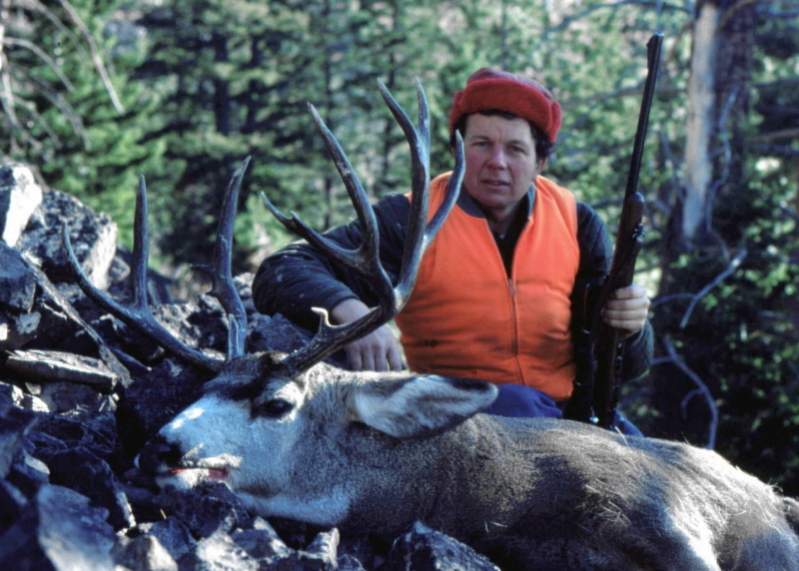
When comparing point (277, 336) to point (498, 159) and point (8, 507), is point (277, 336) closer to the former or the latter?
point (498, 159)

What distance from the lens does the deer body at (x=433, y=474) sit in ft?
12.9

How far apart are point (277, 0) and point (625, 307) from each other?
108ft

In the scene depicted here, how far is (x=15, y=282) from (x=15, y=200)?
1.33 m

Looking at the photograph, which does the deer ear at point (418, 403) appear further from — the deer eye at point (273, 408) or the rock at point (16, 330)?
the rock at point (16, 330)

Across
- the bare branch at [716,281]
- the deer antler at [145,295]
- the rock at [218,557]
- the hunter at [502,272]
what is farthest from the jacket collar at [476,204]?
the bare branch at [716,281]

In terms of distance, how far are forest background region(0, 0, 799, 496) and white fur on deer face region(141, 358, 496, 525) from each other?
7.04 metres

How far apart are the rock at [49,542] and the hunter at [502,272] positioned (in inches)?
103

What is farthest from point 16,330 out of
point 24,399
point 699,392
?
point 699,392

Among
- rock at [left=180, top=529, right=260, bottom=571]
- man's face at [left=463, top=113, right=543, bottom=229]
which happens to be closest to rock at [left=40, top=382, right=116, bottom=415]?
rock at [left=180, top=529, right=260, bottom=571]

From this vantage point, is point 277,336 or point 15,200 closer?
point 277,336

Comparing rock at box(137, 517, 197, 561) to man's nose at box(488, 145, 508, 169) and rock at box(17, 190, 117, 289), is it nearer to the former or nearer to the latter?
rock at box(17, 190, 117, 289)

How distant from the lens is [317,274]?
516cm

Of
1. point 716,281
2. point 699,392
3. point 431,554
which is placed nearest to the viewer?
point 431,554

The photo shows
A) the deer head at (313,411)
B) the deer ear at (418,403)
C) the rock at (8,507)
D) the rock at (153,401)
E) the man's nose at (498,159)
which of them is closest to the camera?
the rock at (8,507)
